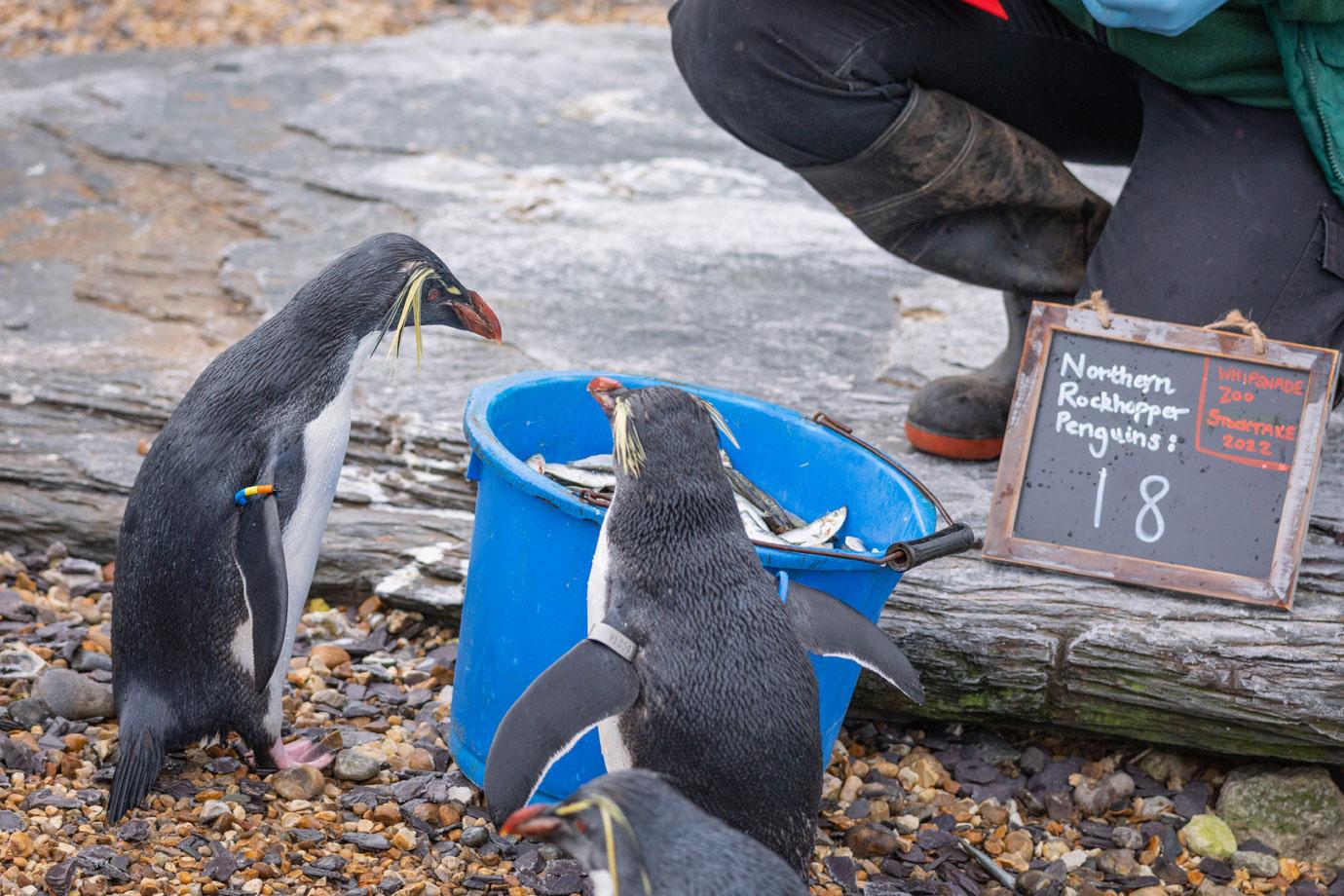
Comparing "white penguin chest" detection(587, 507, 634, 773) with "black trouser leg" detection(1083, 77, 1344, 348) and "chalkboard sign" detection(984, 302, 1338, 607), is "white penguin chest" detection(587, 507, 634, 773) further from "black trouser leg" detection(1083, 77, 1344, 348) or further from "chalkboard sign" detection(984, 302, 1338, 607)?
"black trouser leg" detection(1083, 77, 1344, 348)

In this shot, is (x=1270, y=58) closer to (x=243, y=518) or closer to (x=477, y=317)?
(x=477, y=317)

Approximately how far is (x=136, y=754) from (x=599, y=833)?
3.14 ft

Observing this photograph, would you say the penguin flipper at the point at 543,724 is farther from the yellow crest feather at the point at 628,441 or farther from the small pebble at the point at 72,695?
the small pebble at the point at 72,695

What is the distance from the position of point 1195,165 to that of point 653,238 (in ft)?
7.03

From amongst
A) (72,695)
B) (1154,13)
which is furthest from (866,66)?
(72,695)

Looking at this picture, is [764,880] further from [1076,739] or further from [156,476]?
[1076,739]

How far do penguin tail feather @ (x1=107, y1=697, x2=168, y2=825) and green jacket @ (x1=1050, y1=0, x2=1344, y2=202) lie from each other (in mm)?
1995

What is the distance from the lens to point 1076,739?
2654mm

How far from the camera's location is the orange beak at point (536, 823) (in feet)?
4.83

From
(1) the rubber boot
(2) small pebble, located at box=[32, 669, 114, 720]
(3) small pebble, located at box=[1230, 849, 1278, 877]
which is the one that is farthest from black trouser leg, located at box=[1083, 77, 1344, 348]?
(2) small pebble, located at box=[32, 669, 114, 720]

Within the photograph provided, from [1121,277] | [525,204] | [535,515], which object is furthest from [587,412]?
[525,204]

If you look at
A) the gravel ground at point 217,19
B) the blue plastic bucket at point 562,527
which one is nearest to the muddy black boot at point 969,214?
the blue plastic bucket at point 562,527

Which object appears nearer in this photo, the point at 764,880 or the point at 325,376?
the point at 764,880

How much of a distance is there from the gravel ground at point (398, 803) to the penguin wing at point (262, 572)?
0.87ft
